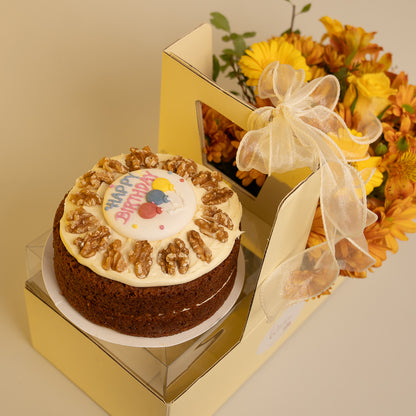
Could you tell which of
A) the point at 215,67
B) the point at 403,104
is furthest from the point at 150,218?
the point at 403,104

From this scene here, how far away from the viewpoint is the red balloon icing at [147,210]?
1778 millimetres

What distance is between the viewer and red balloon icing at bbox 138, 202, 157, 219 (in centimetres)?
178

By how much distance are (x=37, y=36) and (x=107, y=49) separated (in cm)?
27

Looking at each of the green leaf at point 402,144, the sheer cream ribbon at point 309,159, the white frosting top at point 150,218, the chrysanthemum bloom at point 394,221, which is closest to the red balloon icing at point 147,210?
the white frosting top at point 150,218

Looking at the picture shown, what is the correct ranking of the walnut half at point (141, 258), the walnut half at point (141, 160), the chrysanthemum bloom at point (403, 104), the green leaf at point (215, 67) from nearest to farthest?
the walnut half at point (141, 258)
the walnut half at point (141, 160)
the chrysanthemum bloom at point (403, 104)
the green leaf at point (215, 67)

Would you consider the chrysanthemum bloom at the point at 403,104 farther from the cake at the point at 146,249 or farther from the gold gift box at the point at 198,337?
the cake at the point at 146,249

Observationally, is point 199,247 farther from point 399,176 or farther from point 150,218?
point 399,176

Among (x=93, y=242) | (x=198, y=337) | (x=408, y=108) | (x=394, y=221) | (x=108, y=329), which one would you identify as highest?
(x=408, y=108)

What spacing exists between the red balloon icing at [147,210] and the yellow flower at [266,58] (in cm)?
53

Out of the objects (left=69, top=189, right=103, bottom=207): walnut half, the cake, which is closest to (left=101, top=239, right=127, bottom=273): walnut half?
the cake

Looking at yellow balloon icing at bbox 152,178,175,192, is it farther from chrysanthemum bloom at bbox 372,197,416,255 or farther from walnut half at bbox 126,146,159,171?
Answer: chrysanthemum bloom at bbox 372,197,416,255

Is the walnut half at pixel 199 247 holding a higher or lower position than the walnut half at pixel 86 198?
lower

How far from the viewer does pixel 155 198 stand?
181 centimetres

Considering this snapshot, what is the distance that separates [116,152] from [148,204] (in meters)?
0.94
